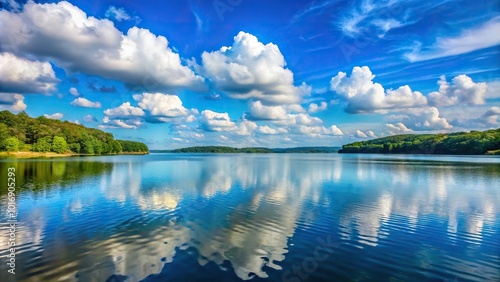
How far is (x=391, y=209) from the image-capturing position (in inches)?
892

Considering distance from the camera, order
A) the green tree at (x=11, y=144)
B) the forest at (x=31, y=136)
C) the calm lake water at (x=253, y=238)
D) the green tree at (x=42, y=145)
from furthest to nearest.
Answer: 1. the green tree at (x=42, y=145)
2. the forest at (x=31, y=136)
3. the green tree at (x=11, y=144)
4. the calm lake water at (x=253, y=238)

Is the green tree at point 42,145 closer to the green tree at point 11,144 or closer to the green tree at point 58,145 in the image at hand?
the green tree at point 58,145

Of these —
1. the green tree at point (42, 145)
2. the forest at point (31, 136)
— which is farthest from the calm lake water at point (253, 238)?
the green tree at point (42, 145)

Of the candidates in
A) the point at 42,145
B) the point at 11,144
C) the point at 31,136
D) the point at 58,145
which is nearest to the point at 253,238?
the point at 11,144

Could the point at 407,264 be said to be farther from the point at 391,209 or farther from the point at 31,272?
the point at 31,272

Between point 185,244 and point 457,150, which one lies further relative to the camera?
point 457,150

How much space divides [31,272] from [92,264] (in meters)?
2.10

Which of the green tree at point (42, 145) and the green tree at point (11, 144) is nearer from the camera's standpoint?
the green tree at point (11, 144)

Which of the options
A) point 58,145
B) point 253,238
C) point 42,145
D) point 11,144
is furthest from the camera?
point 58,145

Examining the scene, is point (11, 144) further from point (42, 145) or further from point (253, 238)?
point (253, 238)

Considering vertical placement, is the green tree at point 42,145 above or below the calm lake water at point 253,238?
above

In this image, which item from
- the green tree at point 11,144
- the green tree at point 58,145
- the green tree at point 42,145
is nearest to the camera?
the green tree at point 11,144

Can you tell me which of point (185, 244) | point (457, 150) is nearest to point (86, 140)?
point (185, 244)

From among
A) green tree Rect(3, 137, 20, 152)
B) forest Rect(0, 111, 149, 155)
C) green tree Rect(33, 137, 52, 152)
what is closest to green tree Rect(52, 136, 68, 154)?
forest Rect(0, 111, 149, 155)
